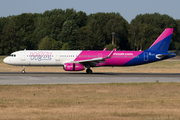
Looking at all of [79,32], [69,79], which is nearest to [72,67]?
[69,79]

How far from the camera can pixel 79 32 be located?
132 m

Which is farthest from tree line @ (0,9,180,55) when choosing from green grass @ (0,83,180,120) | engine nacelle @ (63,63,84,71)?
green grass @ (0,83,180,120)

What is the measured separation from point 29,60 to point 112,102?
25468 millimetres

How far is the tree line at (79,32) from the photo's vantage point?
12812cm

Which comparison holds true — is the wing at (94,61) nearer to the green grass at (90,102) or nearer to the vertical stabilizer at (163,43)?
the vertical stabilizer at (163,43)

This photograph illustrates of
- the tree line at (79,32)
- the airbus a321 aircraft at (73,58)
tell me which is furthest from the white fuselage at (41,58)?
the tree line at (79,32)

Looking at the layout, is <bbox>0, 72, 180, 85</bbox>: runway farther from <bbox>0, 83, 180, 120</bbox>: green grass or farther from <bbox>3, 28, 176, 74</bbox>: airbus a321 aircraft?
A: <bbox>3, 28, 176, 74</bbox>: airbus a321 aircraft

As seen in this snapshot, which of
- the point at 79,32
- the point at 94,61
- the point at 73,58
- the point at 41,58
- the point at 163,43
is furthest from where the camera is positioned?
the point at 79,32

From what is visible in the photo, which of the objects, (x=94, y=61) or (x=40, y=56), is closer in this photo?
(x=94, y=61)

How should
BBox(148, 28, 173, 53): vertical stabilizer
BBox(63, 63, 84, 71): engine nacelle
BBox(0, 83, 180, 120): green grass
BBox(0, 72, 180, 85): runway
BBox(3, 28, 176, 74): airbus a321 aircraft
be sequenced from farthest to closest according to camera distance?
BBox(148, 28, 173, 53): vertical stabilizer → BBox(3, 28, 176, 74): airbus a321 aircraft → BBox(63, 63, 84, 71): engine nacelle → BBox(0, 72, 180, 85): runway → BBox(0, 83, 180, 120): green grass

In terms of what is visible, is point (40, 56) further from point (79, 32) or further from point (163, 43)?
point (79, 32)

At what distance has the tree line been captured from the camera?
420ft

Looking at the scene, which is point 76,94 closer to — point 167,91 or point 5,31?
point 167,91

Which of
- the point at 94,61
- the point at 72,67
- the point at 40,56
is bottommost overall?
the point at 72,67
